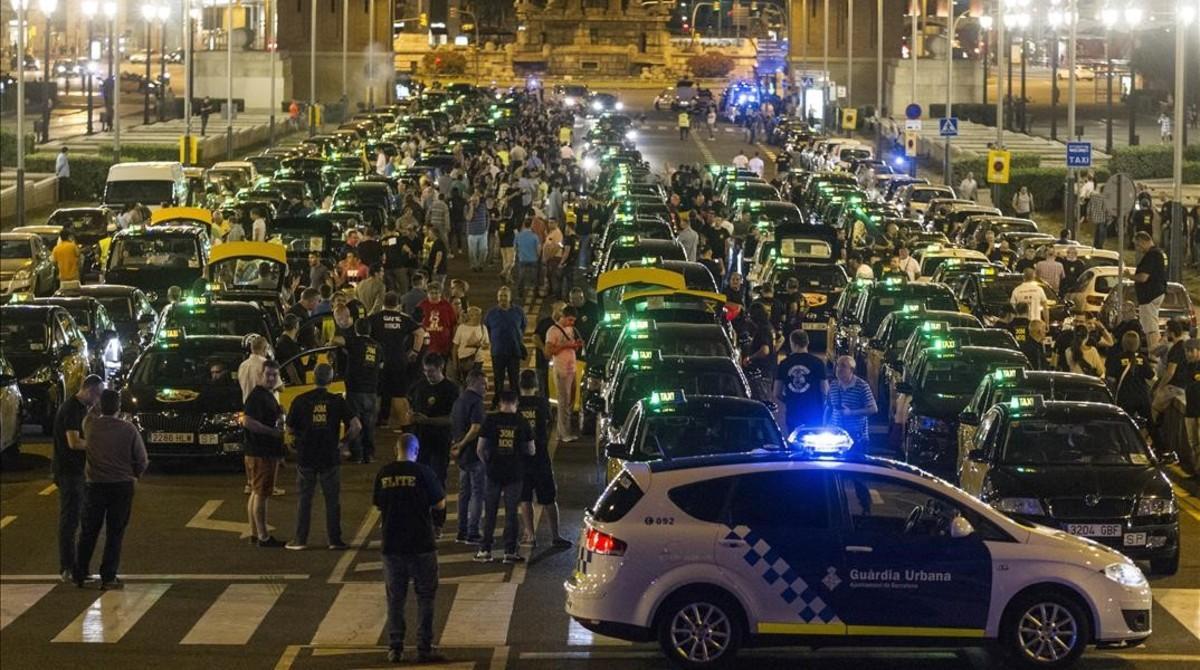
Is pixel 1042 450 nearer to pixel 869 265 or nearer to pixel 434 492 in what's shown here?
pixel 434 492

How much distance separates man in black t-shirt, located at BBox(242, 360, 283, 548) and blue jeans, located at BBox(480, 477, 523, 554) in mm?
1830

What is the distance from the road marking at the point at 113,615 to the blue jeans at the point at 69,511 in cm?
48

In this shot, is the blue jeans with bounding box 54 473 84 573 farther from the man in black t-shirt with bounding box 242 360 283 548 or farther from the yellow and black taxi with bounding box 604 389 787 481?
the yellow and black taxi with bounding box 604 389 787 481

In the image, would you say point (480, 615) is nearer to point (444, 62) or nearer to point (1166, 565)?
point (1166, 565)

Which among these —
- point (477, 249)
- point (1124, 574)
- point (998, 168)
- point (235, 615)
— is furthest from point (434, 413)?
point (998, 168)

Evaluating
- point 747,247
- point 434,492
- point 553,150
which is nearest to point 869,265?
point 747,247

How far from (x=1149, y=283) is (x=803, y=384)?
8554 millimetres

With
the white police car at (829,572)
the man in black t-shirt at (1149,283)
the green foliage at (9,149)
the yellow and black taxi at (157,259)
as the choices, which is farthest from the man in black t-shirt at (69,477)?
the green foliage at (9,149)

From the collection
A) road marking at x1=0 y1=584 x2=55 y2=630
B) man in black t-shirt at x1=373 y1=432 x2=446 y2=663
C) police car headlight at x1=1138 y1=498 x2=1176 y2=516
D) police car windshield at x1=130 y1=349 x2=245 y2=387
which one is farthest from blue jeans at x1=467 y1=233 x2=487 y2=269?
man in black t-shirt at x1=373 y1=432 x2=446 y2=663

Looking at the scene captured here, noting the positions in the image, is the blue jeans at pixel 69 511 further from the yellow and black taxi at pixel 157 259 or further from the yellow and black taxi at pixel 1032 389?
the yellow and black taxi at pixel 157 259

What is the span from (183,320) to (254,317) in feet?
2.53

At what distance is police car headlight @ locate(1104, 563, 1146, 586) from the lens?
1503 cm

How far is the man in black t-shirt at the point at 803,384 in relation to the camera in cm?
2323

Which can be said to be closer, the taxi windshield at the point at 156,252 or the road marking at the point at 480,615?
the road marking at the point at 480,615
